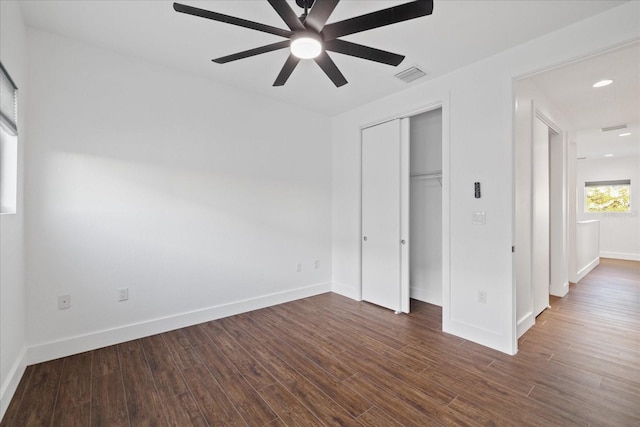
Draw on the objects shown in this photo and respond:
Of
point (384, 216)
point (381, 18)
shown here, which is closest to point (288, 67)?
point (381, 18)

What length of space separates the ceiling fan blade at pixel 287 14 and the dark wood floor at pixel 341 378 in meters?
2.38

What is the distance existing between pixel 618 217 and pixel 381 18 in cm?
953

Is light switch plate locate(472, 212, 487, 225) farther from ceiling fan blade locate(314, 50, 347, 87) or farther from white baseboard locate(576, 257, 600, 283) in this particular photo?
white baseboard locate(576, 257, 600, 283)

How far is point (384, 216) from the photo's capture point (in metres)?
3.82

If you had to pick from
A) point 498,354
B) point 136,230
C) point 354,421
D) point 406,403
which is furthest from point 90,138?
point 498,354

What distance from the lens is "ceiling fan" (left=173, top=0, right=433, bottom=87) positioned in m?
1.50

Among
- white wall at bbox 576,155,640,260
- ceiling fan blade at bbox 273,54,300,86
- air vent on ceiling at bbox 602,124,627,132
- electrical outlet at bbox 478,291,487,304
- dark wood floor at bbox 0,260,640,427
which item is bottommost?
dark wood floor at bbox 0,260,640,427

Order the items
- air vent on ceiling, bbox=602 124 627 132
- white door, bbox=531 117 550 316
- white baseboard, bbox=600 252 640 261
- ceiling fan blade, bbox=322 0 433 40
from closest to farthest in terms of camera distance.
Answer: ceiling fan blade, bbox=322 0 433 40 < white door, bbox=531 117 550 316 < air vent on ceiling, bbox=602 124 627 132 < white baseboard, bbox=600 252 640 261

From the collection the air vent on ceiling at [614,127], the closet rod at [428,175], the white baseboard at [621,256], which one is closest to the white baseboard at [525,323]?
the closet rod at [428,175]

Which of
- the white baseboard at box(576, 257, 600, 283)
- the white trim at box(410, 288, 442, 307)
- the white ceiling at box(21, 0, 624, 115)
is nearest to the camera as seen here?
the white ceiling at box(21, 0, 624, 115)

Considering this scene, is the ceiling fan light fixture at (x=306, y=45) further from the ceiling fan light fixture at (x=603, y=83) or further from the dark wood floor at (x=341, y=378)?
the ceiling fan light fixture at (x=603, y=83)

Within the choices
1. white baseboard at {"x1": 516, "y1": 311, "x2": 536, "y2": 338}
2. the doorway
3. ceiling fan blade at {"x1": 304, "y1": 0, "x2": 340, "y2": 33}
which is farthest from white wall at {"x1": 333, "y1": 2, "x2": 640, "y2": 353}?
ceiling fan blade at {"x1": 304, "y1": 0, "x2": 340, "y2": 33}

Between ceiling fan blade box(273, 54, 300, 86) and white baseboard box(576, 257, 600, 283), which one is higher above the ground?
ceiling fan blade box(273, 54, 300, 86)

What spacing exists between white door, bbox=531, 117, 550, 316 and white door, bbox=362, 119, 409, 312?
1405 millimetres
